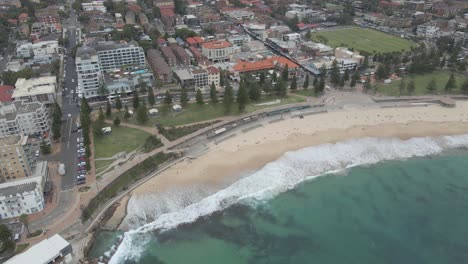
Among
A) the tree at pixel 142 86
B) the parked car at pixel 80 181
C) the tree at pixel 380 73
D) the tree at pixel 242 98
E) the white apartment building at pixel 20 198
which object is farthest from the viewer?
the tree at pixel 380 73

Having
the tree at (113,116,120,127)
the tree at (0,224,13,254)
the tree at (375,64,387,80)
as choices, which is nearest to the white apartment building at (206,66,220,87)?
the tree at (113,116,120,127)

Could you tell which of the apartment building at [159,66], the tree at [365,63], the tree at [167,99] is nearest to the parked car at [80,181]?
the tree at [167,99]

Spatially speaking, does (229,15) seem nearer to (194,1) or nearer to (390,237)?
(194,1)

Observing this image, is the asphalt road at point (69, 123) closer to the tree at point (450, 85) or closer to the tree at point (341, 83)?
the tree at point (341, 83)

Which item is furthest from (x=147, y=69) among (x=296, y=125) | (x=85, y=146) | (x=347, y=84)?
(x=347, y=84)

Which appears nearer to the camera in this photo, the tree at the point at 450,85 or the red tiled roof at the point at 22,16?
the tree at the point at 450,85
